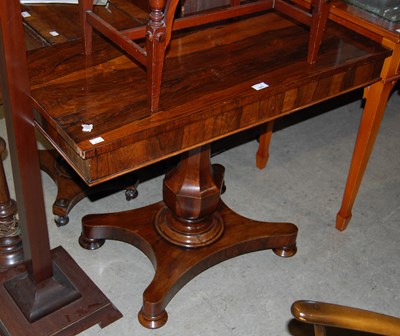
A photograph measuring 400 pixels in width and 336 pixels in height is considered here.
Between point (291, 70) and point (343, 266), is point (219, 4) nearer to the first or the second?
point (291, 70)

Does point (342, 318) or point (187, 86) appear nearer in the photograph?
point (342, 318)

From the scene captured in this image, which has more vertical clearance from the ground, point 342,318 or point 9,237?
point 342,318

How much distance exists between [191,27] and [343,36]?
46cm

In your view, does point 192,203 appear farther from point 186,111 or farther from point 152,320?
point 186,111

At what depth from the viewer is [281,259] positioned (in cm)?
224

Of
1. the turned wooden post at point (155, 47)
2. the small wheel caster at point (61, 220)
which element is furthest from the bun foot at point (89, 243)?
the turned wooden post at point (155, 47)

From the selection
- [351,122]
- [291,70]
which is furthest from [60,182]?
[351,122]

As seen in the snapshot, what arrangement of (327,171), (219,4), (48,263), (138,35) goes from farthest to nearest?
(327,171), (219,4), (48,263), (138,35)

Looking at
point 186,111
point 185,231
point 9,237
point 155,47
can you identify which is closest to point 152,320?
point 185,231

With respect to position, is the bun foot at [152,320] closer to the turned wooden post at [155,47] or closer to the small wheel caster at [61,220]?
the small wheel caster at [61,220]

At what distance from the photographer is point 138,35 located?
1.71m

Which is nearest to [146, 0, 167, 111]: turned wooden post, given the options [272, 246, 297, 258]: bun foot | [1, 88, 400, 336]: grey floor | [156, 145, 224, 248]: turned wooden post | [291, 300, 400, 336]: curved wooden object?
[156, 145, 224, 248]: turned wooden post

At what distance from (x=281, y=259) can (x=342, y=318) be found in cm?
112

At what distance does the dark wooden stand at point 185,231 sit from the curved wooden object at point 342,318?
2.90 feet
